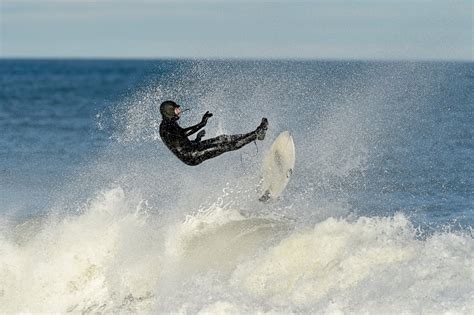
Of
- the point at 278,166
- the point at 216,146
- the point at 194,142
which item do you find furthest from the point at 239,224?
the point at 194,142

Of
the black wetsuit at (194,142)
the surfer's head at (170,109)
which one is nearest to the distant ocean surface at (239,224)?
the black wetsuit at (194,142)

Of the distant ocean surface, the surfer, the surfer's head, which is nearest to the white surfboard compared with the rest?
the distant ocean surface

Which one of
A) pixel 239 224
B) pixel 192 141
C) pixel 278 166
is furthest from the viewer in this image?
pixel 278 166

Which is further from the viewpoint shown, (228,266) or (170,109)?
(170,109)

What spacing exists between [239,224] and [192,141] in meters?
1.52

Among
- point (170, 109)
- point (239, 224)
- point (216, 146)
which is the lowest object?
point (239, 224)

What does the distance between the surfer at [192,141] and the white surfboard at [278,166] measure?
3.00 feet

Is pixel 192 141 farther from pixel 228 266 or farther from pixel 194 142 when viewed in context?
pixel 228 266

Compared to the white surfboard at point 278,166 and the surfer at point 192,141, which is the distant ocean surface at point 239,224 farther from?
the surfer at point 192,141

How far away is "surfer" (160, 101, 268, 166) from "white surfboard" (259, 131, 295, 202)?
0.91m

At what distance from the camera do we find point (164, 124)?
1170 cm

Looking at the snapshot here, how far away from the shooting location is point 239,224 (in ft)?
41.0

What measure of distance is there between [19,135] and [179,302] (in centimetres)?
2026

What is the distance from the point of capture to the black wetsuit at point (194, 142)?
11.7m
